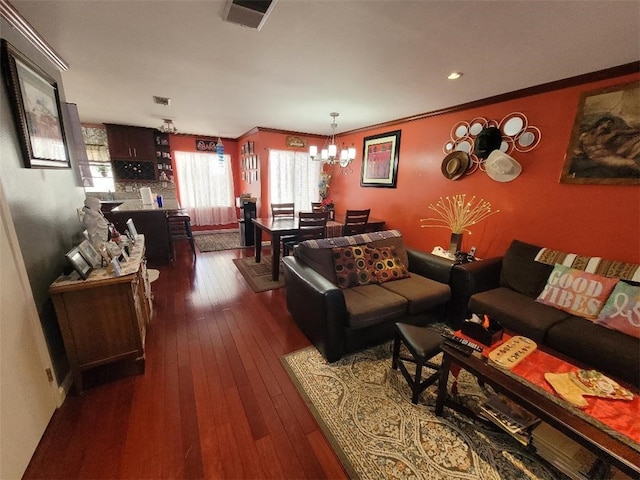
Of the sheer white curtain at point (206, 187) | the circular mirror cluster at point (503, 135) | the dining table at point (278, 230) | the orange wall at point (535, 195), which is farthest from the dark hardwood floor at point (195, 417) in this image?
the sheer white curtain at point (206, 187)

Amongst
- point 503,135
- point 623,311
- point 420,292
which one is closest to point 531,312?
point 623,311

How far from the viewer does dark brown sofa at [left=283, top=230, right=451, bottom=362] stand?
189 centimetres

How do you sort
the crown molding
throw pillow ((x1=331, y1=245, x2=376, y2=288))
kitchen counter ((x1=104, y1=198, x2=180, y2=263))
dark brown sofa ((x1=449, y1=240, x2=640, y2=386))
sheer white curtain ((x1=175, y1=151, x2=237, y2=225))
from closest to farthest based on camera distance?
1. the crown molding
2. dark brown sofa ((x1=449, y1=240, x2=640, y2=386))
3. throw pillow ((x1=331, y1=245, x2=376, y2=288))
4. kitchen counter ((x1=104, y1=198, x2=180, y2=263))
5. sheer white curtain ((x1=175, y1=151, x2=237, y2=225))

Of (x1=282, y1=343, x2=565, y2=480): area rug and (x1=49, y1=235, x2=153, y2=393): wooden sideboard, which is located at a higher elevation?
(x1=49, y1=235, x2=153, y2=393): wooden sideboard

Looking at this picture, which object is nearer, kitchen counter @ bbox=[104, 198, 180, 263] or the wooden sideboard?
the wooden sideboard

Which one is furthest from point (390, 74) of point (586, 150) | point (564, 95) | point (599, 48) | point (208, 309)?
point (208, 309)

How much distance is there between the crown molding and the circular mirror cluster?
3.82 m

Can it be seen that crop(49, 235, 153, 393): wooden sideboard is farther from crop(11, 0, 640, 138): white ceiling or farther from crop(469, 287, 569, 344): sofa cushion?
crop(469, 287, 569, 344): sofa cushion

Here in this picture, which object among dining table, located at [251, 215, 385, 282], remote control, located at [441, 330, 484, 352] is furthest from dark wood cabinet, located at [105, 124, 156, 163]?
remote control, located at [441, 330, 484, 352]

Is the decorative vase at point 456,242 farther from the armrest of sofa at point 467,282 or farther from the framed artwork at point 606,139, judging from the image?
the framed artwork at point 606,139

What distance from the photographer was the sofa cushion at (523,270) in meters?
2.24

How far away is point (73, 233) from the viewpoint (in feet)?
6.77

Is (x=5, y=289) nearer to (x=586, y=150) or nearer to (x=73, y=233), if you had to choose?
(x=73, y=233)

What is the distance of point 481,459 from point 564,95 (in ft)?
9.70
